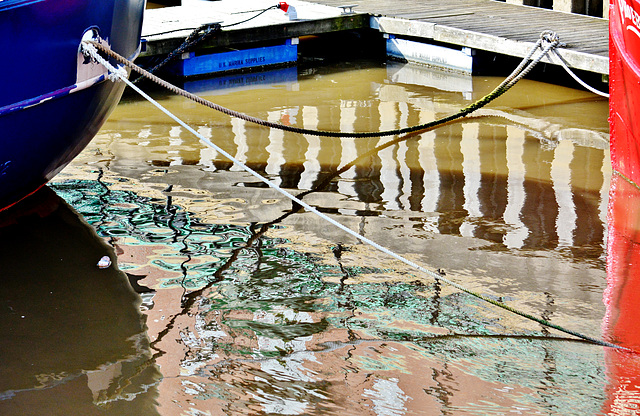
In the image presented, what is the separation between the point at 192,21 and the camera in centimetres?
1027

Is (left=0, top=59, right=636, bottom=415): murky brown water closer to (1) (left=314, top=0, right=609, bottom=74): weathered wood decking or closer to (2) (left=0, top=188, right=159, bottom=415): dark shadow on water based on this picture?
(2) (left=0, top=188, right=159, bottom=415): dark shadow on water

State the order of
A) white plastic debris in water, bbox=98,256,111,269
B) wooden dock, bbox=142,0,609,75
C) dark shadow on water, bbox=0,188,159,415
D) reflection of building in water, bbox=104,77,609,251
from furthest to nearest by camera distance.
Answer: wooden dock, bbox=142,0,609,75
reflection of building in water, bbox=104,77,609,251
white plastic debris in water, bbox=98,256,111,269
dark shadow on water, bbox=0,188,159,415

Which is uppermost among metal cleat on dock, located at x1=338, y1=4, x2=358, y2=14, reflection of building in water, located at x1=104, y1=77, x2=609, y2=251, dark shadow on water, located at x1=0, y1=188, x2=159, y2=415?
metal cleat on dock, located at x1=338, y1=4, x2=358, y2=14

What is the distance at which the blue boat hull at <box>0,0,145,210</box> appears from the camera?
4.30 m

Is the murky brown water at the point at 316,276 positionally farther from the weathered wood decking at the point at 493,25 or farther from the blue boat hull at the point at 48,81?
the weathered wood decking at the point at 493,25

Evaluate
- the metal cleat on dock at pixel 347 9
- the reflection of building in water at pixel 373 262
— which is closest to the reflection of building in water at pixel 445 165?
the reflection of building in water at pixel 373 262

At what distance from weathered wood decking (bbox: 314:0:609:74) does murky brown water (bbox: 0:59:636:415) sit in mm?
1293

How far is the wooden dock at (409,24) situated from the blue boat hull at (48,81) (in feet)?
13.8

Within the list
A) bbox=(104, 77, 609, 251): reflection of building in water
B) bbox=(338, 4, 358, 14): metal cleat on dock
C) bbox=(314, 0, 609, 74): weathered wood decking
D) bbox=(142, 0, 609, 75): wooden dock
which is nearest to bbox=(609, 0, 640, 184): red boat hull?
bbox=(104, 77, 609, 251): reflection of building in water

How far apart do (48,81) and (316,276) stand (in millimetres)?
1964

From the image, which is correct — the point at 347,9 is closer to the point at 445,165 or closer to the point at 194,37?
the point at 194,37

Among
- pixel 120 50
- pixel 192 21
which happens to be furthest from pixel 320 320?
pixel 192 21

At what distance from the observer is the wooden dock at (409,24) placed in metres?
9.11

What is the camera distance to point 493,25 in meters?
9.95
